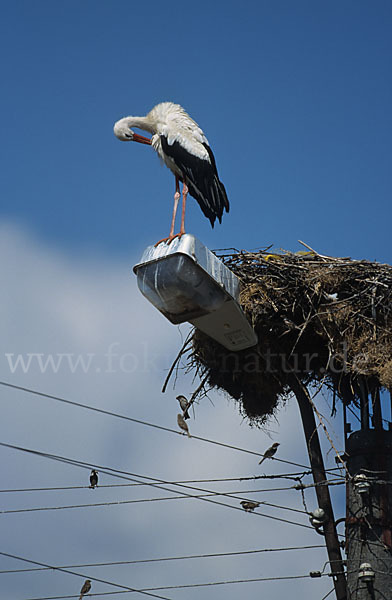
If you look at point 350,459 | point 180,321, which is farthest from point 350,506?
point 180,321

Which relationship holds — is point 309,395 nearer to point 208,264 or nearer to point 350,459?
point 350,459

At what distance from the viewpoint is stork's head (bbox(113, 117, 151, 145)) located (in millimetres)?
10023

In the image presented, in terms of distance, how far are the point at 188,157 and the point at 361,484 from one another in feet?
13.0

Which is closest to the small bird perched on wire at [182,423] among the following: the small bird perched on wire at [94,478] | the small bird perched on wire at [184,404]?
the small bird perched on wire at [184,404]

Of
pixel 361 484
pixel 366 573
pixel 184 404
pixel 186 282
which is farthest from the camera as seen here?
pixel 184 404

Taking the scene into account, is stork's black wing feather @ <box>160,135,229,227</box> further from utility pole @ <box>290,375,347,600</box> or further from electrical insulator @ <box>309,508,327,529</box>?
electrical insulator @ <box>309,508,327,529</box>

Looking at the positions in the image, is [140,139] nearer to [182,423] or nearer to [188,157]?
[188,157]

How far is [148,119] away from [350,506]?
4933 millimetres

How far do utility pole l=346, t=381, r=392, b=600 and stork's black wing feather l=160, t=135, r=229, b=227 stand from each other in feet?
9.32

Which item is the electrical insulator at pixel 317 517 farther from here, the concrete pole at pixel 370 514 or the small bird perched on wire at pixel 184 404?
the small bird perched on wire at pixel 184 404

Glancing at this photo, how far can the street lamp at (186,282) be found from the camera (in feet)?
22.7

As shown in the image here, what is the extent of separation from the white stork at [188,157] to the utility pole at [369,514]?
2.80m

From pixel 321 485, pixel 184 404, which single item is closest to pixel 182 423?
pixel 184 404

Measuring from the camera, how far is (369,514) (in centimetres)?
772
